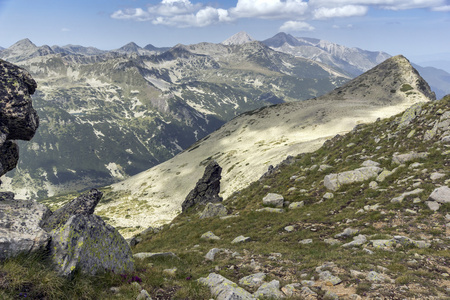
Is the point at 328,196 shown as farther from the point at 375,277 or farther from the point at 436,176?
the point at 375,277

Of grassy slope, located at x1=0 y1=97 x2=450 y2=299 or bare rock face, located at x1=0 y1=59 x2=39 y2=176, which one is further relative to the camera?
bare rock face, located at x1=0 y1=59 x2=39 y2=176

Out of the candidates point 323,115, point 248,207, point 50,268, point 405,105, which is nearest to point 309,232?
point 248,207

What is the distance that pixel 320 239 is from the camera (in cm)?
1814

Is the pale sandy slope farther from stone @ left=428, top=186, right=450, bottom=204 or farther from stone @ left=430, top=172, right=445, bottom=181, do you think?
stone @ left=428, top=186, right=450, bottom=204

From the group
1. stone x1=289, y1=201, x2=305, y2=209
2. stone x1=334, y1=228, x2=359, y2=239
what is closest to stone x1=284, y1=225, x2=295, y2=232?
stone x1=334, y1=228, x2=359, y2=239

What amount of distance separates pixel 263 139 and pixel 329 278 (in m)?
105

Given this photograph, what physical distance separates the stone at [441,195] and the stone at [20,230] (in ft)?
76.9

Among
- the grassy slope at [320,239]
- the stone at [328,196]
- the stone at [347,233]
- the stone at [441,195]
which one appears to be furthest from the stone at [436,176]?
the stone at [347,233]

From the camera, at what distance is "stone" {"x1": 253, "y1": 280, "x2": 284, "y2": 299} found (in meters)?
10.1

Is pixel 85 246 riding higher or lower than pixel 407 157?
higher

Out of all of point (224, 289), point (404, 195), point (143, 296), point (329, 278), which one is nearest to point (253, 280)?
point (224, 289)

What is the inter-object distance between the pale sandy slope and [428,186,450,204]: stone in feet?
157

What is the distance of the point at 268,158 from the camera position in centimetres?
7856

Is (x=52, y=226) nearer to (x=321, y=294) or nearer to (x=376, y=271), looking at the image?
(x=321, y=294)
